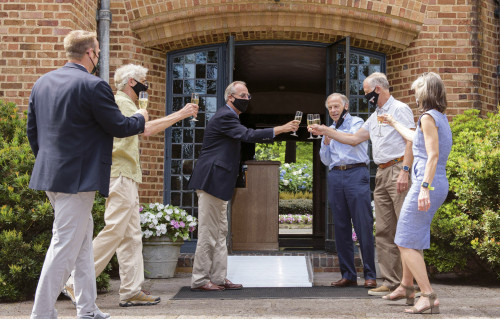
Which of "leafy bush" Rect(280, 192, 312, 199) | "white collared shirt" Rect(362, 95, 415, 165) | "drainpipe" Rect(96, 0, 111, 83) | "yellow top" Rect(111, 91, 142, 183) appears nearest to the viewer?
"yellow top" Rect(111, 91, 142, 183)

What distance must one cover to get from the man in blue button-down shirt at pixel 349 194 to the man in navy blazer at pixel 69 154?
289 centimetres

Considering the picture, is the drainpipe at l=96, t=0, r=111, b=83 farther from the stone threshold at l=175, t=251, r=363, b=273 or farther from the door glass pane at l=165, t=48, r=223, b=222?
the stone threshold at l=175, t=251, r=363, b=273

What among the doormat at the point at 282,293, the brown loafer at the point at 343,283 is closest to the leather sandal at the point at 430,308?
the doormat at the point at 282,293

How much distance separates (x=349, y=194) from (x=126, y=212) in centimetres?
232

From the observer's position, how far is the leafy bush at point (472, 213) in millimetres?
6492

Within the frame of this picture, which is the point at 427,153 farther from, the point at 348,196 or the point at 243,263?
the point at 243,263

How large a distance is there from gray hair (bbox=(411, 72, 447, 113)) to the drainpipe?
4.38m

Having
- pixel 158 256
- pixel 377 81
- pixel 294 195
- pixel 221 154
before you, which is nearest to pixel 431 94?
pixel 377 81

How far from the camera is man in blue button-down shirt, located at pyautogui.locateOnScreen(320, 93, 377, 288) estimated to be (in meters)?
6.50

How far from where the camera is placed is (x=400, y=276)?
610 centimetres

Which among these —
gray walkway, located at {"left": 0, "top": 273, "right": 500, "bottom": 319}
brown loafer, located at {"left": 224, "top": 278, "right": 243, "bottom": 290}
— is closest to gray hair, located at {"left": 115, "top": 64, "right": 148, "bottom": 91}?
gray walkway, located at {"left": 0, "top": 273, "right": 500, "bottom": 319}

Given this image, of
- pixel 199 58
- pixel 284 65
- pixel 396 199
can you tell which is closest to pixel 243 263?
pixel 396 199

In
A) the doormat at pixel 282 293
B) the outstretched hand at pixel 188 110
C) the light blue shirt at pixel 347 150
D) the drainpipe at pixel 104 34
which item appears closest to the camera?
the outstretched hand at pixel 188 110

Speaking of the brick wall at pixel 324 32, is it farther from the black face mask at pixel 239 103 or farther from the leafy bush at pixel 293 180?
the leafy bush at pixel 293 180
